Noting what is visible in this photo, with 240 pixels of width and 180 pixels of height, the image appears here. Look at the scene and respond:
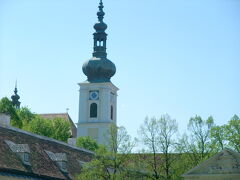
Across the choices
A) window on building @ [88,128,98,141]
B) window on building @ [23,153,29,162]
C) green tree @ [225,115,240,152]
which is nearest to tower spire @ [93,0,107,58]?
window on building @ [88,128,98,141]

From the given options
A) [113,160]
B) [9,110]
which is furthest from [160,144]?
[9,110]

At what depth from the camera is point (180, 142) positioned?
41812mm

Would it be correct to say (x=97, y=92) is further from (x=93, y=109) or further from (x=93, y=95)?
(x=93, y=109)

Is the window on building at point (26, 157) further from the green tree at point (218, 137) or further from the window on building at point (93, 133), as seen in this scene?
the window on building at point (93, 133)

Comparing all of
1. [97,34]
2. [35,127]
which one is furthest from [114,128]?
[97,34]

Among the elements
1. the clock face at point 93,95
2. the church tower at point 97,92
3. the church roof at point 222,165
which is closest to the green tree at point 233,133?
the church roof at point 222,165

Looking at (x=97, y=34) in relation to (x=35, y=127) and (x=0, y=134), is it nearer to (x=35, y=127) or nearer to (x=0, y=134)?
(x=35, y=127)

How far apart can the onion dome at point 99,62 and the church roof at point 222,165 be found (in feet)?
174

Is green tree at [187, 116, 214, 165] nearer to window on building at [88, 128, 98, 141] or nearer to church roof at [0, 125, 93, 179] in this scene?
church roof at [0, 125, 93, 179]

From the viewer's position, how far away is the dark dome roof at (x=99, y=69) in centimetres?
8894

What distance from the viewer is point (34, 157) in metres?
39.4

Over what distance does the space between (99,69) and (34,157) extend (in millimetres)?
51120

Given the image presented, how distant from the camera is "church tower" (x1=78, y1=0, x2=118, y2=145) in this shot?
8906 cm

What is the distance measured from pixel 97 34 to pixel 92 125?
1440 cm
